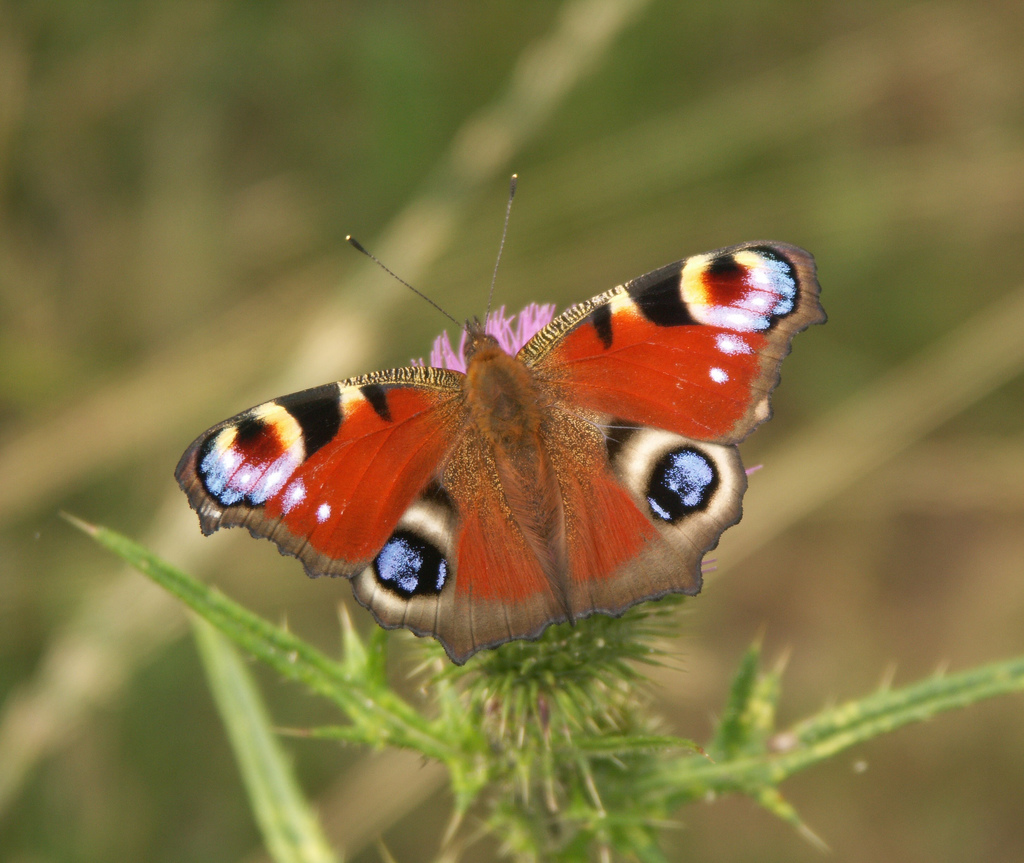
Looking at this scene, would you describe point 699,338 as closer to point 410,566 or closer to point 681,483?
point 681,483

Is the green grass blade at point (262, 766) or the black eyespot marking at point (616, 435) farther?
the green grass blade at point (262, 766)

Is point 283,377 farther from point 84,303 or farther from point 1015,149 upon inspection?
point 1015,149

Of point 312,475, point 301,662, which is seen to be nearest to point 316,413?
point 312,475

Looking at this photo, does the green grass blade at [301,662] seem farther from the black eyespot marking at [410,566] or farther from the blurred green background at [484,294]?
the blurred green background at [484,294]

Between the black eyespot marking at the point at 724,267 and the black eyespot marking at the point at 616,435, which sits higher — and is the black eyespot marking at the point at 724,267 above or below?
above

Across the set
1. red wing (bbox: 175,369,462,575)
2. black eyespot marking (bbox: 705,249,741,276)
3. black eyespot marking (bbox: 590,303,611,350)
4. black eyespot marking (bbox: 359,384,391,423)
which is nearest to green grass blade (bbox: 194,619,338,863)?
red wing (bbox: 175,369,462,575)

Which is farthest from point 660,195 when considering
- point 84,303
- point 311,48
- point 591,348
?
Answer: point 84,303

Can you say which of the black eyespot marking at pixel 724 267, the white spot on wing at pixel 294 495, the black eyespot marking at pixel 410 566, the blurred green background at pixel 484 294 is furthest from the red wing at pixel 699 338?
the blurred green background at pixel 484 294

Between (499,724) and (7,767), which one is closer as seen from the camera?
(499,724)

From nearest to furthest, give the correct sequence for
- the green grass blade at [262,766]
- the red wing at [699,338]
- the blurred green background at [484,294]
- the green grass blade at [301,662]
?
the green grass blade at [301,662] → the red wing at [699,338] → the green grass blade at [262,766] → the blurred green background at [484,294]
